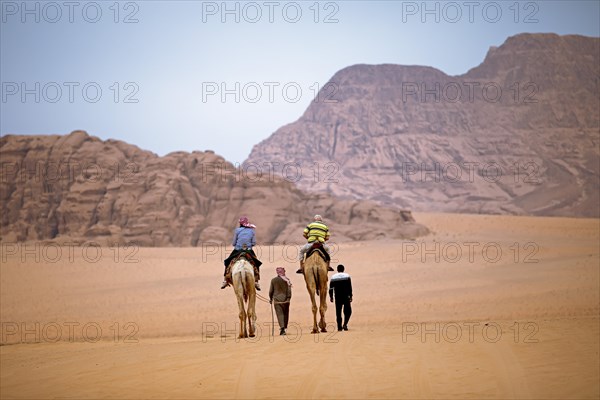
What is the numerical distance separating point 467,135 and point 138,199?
99842mm

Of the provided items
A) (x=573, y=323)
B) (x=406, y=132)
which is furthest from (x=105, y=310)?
(x=406, y=132)

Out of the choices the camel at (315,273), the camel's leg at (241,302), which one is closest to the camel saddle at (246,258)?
the camel's leg at (241,302)

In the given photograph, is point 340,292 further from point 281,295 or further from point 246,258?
point 246,258

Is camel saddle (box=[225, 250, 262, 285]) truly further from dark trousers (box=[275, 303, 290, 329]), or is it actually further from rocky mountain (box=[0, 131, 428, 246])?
rocky mountain (box=[0, 131, 428, 246])

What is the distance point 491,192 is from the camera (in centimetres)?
11494

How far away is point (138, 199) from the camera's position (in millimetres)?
47844

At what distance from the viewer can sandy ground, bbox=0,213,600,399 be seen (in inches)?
417

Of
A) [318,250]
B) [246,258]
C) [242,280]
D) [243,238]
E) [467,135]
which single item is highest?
[467,135]

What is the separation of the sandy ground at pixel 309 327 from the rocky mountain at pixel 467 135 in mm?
73991

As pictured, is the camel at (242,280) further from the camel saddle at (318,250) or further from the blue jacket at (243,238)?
the camel saddle at (318,250)

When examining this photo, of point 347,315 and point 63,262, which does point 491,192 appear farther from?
point 347,315

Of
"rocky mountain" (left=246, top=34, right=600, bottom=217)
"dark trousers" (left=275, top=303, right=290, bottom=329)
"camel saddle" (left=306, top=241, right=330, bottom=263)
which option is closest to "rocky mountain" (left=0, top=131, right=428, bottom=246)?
"dark trousers" (left=275, top=303, right=290, bottom=329)

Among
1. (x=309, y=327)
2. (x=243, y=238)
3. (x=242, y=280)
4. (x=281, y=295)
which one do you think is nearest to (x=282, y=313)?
(x=281, y=295)

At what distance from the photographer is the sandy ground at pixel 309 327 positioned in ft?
34.8
